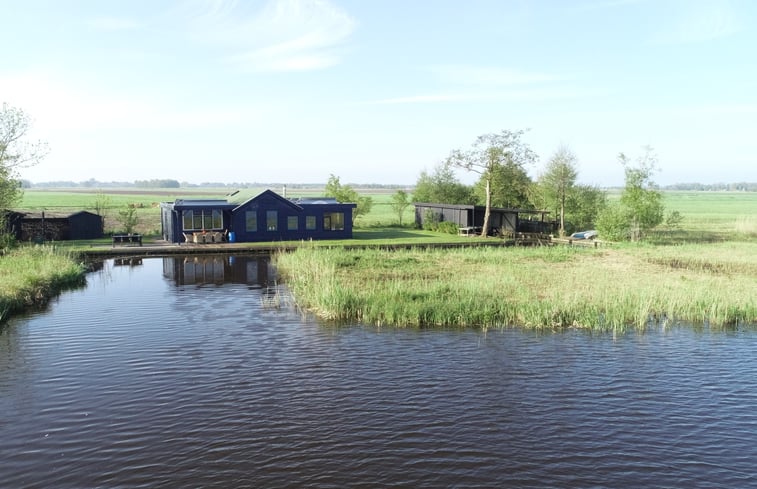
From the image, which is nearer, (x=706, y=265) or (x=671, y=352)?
(x=671, y=352)

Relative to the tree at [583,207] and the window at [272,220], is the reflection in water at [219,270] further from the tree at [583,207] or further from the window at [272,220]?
the tree at [583,207]

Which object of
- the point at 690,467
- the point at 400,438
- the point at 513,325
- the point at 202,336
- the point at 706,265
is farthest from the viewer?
the point at 706,265

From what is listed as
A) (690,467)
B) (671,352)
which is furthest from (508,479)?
(671,352)

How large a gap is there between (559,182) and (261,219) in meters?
26.3

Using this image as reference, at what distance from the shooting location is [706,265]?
30.2 m

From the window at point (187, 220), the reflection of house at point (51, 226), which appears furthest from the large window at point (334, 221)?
the reflection of house at point (51, 226)

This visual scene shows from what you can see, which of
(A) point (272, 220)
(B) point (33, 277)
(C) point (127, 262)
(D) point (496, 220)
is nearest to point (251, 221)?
(A) point (272, 220)

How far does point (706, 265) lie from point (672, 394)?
20.2 meters

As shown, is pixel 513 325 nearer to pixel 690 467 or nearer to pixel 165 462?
pixel 690 467

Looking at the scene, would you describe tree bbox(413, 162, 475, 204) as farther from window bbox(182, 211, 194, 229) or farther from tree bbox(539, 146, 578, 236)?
window bbox(182, 211, 194, 229)

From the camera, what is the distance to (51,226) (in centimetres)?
4050

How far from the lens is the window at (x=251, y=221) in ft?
137

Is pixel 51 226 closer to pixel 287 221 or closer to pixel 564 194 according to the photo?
pixel 287 221

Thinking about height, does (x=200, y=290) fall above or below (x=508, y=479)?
above
